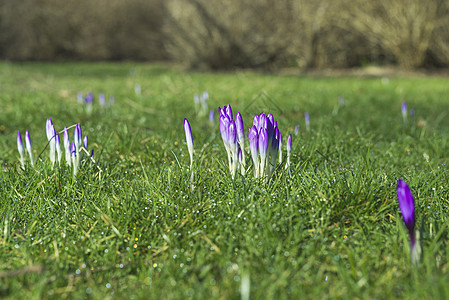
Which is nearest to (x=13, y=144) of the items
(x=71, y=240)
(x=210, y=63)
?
(x=71, y=240)

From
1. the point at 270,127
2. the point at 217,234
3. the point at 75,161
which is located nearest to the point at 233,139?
the point at 270,127

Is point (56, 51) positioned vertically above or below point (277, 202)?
above

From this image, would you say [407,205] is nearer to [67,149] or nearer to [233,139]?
[233,139]

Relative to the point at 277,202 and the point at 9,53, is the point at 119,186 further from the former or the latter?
the point at 9,53

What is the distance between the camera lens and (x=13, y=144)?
3.34m

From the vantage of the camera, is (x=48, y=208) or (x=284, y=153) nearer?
(x=48, y=208)

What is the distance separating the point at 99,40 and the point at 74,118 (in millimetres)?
15534

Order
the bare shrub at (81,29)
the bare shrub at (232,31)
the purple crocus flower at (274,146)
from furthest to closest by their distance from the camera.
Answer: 1. the bare shrub at (81,29)
2. the bare shrub at (232,31)
3. the purple crocus flower at (274,146)

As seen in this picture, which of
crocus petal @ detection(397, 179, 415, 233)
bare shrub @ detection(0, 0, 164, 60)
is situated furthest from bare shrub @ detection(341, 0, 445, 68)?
crocus petal @ detection(397, 179, 415, 233)

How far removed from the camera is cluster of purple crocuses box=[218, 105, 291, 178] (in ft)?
6.16

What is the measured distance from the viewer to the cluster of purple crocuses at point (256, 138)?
188cm

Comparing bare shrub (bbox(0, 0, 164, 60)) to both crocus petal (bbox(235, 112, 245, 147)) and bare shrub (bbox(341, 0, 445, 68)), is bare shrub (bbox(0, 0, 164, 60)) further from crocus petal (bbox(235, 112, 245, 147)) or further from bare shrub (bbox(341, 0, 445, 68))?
crocus petal (bbox(235, 112, 245, 147))

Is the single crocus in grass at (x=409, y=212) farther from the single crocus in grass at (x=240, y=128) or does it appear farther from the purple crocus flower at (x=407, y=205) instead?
the single crocus in grass at (x=240, y=128)

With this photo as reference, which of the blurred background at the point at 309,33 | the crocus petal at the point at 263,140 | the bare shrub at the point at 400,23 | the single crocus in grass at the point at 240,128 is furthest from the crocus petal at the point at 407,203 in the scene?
the bare shrub at the point at 400,23
